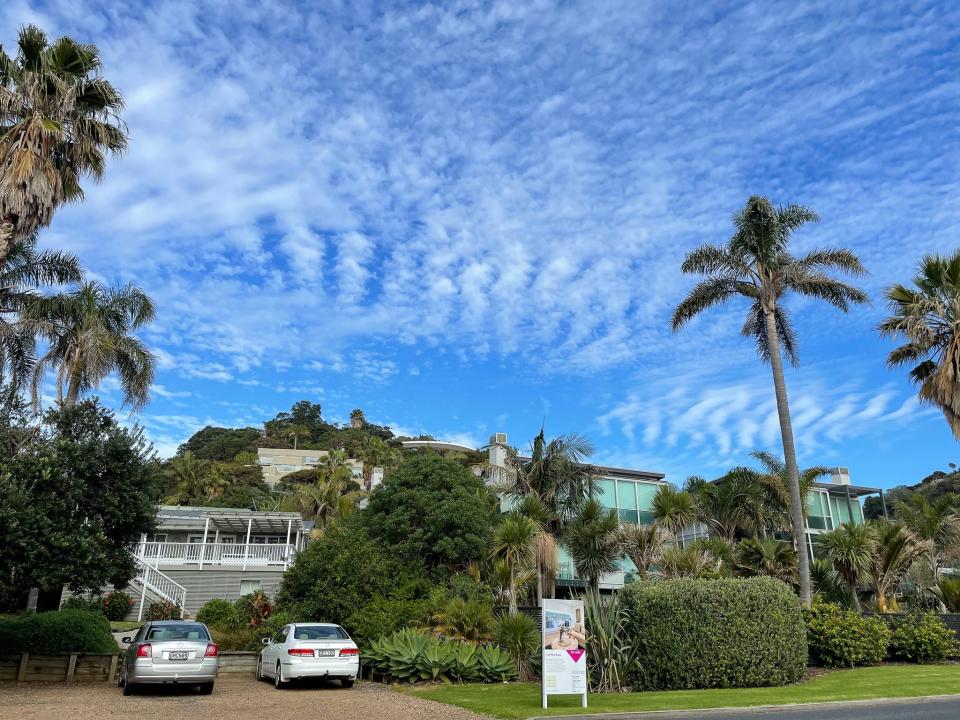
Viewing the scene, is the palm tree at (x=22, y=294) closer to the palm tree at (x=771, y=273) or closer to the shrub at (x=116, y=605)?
the shrub at (x=116, y=605)

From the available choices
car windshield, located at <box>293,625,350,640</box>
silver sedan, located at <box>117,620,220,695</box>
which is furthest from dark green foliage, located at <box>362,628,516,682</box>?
silver sedan, located at <box>117,620,220,695</box>

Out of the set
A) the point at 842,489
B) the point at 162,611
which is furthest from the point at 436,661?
the point at 842,489

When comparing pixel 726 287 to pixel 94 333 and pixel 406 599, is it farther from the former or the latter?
pixel 94 333

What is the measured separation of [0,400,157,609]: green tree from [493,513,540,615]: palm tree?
36.7 ft

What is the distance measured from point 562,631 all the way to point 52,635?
13184 mm

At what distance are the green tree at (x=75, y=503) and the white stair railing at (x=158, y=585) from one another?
14055mm

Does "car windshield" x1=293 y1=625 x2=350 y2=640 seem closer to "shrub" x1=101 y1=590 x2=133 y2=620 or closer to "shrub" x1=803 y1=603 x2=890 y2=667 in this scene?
"shrub" x1=803 y1=603 x2=890 y2=667

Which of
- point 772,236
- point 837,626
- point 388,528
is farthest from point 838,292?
point 388,528

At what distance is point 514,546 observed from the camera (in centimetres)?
2356

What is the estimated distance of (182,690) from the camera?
1555 centimetres

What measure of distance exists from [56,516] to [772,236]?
23.7 meters

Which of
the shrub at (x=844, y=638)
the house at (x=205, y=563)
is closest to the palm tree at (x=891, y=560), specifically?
the shrub at (x=844, y=638)

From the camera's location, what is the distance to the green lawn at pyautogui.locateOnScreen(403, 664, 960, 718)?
1220 cm

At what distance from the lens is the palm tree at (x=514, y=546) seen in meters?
23.6
